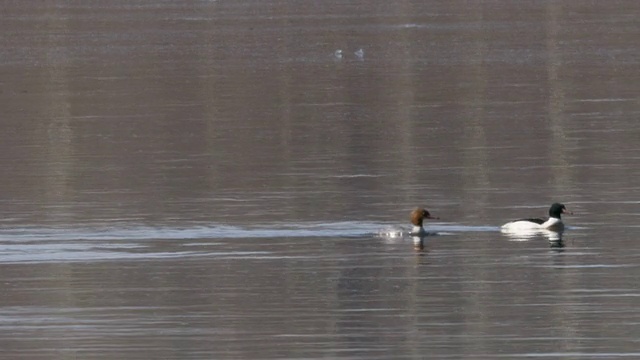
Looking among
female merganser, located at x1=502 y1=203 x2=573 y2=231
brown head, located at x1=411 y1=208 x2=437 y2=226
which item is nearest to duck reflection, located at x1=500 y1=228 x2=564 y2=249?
female merganser, located at x1=502 y1=203 x2=573 y2=231

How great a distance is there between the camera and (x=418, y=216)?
18906 millimetres

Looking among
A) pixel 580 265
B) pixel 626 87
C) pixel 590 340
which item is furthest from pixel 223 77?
pixel 590 340

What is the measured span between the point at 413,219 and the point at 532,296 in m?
3.88

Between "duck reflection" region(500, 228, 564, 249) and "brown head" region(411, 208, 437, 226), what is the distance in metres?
0.79

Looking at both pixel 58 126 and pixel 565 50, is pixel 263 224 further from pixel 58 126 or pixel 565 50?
pixel 565 50

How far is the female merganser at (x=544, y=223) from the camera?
1884 centimetres

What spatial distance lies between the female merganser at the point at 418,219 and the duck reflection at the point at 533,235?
0.80 m

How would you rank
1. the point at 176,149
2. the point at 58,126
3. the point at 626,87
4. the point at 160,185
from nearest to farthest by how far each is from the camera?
the point at 160,185, the point at 176,149, the point at 58,126, the point at 626,87

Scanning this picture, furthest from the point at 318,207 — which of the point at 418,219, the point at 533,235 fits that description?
the point at 533,235

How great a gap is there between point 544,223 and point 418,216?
1.29 m

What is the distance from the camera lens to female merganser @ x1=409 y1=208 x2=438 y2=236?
61.9 ft

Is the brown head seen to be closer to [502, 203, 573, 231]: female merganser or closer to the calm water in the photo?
the calm water

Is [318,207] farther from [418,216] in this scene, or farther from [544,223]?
[544,223]

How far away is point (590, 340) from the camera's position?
13141 millimetres
